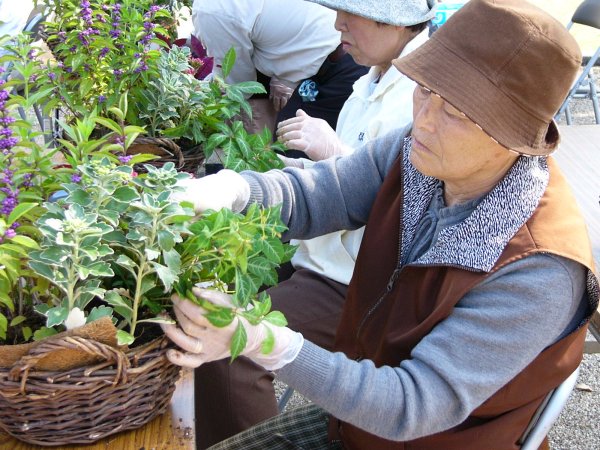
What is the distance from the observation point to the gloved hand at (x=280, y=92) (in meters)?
3.16

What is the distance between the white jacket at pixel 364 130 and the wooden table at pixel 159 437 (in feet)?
2.80

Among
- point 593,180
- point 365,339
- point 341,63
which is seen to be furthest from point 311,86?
point 365,339

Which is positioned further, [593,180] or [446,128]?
[593,180]

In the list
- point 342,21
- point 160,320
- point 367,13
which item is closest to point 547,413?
point 160,320

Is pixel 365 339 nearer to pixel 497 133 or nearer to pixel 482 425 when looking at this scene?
pixel 482 425

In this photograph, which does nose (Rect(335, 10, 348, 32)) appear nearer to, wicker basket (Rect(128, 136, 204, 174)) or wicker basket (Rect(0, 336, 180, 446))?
wicker basket (Rect(128, 136, 204, 174))

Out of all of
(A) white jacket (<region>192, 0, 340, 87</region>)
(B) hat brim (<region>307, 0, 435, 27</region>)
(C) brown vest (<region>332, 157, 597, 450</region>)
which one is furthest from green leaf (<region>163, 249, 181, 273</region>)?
(A) white jacket (<region>192, 0, 340, 87</region>)

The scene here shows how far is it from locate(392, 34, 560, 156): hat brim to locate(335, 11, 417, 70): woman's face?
0.95 metres

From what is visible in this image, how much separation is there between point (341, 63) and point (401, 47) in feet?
2.84

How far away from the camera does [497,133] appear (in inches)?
46.0

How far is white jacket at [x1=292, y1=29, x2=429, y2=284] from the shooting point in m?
2.02

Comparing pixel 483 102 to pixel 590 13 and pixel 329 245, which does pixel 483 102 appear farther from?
pixel 590 13

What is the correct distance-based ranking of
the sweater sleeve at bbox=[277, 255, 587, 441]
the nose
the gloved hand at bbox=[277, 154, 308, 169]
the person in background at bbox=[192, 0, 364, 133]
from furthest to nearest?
the person in background at bbox=[192, 0, 364, 133] < the nose < the gloved hand at bbox=[277, 154, 308, 169] < the sweater sleeve at bbox=[277, 255, 587, 441]

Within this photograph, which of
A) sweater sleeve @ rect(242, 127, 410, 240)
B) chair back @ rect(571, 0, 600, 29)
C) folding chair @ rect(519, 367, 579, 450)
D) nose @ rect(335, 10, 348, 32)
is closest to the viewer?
folding chair @ rect(519, 367, 579, 450)
